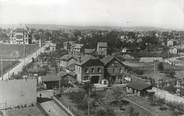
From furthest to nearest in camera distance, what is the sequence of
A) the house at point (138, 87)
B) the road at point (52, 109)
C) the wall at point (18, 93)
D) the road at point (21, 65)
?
the house at point (138, 87) → the road at point (21, 65) → the road at point (52, 109) → the wall at point (18, 93)

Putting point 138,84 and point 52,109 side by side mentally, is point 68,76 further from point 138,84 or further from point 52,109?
point 138,84

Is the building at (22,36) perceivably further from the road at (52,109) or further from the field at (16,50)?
the road at (52,109)

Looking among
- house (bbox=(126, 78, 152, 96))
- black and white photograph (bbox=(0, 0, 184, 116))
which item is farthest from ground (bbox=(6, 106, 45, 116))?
house (bbox=(126, 78, 152, 96))

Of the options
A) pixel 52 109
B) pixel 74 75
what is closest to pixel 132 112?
pixel 74 75

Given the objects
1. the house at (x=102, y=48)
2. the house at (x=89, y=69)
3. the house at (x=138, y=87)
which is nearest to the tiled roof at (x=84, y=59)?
the house at (x=89, y=69)

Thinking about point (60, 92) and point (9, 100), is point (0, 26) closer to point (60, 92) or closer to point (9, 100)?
point (9, 100)

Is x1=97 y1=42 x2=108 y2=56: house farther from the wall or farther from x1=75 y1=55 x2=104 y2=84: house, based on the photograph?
the wall
